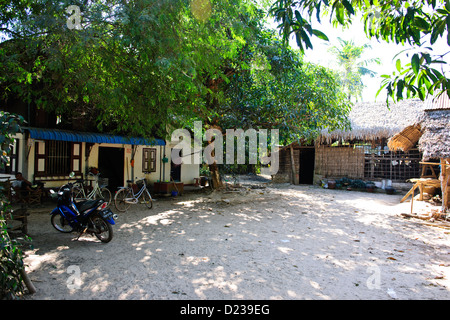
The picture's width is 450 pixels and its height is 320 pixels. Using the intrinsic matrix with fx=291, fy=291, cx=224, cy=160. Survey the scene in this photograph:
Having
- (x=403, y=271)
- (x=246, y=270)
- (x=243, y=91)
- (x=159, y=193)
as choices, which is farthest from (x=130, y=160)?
(x=403, y=271)

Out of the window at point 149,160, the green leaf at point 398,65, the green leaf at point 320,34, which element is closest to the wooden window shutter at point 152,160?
the window at point 149,160

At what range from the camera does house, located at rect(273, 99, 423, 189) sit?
1414cm

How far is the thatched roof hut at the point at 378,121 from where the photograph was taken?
14000mm

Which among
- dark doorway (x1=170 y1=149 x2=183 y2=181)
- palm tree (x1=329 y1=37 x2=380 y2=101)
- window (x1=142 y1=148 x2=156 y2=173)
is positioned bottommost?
dark doorway (x1=170 y1=149 x2=183 y2=181)

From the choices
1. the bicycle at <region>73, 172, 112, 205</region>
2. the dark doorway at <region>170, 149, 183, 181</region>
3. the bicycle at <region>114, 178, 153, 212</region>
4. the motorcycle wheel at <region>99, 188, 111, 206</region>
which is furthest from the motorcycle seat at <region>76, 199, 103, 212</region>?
the dark doorway at <region>170, 149, 183, 181</region>

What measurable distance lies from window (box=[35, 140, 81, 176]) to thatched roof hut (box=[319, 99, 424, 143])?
11009mm

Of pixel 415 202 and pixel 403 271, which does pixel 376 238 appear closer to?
pixel 403 271

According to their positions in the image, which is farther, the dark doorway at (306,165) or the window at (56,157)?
the dark doorway at (306,165)

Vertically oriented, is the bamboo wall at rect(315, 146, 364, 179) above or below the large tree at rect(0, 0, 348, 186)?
below

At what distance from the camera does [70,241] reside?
526cm

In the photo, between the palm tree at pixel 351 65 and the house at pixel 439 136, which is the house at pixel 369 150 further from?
the palm tree at pixel 351 65

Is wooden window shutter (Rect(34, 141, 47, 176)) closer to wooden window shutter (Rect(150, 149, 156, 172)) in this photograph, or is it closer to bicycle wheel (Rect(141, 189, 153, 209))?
bicycle wheel (Rect(141, 189, 153, 209))

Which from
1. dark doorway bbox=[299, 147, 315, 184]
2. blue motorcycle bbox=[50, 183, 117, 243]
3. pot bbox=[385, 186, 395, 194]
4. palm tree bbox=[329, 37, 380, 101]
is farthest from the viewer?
palm tree bbox=[329, 37, 380, 101]

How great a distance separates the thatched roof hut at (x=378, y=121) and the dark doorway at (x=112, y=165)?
9695 mm
